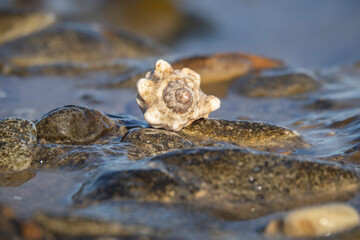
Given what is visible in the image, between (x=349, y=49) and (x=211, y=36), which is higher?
(x=211, y=36)

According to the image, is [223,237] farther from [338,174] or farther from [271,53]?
[271,53]

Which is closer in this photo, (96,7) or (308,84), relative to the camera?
(308,84)

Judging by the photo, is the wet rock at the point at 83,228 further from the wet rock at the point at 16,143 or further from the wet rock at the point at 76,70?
the wet rock at the point at 76,70

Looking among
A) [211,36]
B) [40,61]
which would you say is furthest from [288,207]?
[211,36]

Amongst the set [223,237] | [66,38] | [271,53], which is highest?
[271,53]

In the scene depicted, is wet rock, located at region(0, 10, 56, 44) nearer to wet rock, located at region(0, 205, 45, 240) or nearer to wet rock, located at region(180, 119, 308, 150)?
wet rock, located at region(180, 119, 308, 150)

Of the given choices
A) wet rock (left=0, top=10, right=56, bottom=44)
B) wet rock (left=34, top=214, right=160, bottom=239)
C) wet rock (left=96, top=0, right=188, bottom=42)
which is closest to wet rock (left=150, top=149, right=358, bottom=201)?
wet rock (left=34, top=214, right=160, bottom=239)

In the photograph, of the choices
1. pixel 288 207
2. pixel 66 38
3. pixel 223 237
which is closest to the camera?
pixel 223 237

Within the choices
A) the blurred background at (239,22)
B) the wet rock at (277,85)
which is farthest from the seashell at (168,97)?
the blurred background at (239,22)
